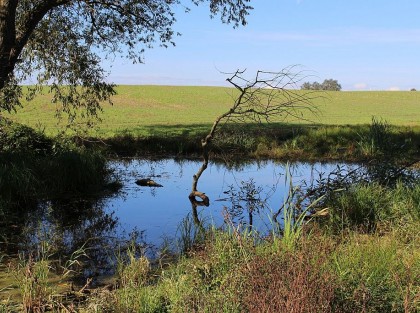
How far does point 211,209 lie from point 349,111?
4169 cm

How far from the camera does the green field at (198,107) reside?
37.0 meters

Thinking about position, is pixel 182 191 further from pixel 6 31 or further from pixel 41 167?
pixel 6 31

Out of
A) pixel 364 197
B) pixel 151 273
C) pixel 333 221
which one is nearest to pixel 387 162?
pixel 364 197

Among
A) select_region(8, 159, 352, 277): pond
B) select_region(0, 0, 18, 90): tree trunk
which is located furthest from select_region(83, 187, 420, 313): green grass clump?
select_region(0, 0, 18, 90): tree trunk

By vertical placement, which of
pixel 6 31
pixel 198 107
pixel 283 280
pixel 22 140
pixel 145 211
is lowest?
pixel 145 211

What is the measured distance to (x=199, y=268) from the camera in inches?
209

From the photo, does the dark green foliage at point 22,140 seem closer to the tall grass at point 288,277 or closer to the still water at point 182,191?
the still water at point 182,191

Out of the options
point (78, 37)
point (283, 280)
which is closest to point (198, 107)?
point (78, 37)

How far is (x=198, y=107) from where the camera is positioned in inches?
1986

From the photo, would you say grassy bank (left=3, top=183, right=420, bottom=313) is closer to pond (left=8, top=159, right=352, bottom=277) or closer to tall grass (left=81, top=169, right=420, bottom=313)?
tall grass (left=81, top=169, right=420, bottom=313)

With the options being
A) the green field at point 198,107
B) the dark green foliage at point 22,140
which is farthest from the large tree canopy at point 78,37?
the green field at point 198,107

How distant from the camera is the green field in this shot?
121ft

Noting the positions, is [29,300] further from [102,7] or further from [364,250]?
[102,7]

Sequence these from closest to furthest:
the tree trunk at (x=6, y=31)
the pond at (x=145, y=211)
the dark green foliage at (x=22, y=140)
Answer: the pond at (x=145, y=211) < the tree trunk at (x=6, y=31) < the dark green foliage at (x=22, y=140)
